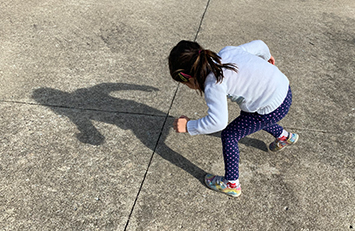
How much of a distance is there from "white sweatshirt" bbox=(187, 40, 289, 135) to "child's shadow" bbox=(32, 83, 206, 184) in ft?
2.30

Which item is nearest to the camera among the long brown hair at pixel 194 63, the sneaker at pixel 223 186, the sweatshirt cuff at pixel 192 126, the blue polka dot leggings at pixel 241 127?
the long brown hair at pixel 194 63

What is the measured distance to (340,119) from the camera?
3250 millimetres

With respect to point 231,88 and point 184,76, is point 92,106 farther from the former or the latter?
point 231,88

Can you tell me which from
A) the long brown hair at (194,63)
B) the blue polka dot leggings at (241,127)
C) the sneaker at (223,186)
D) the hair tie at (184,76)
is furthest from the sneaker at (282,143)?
the hair tie at (184,76)

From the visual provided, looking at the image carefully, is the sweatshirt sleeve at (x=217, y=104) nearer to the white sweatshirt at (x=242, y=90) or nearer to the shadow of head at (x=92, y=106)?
the white sweatshirt at (x=242, y=90)

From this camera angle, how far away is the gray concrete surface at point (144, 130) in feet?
7.83

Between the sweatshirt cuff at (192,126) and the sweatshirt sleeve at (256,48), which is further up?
the sweatshirt sleeve at (256,48)

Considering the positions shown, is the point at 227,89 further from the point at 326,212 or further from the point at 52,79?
the point at 52,79

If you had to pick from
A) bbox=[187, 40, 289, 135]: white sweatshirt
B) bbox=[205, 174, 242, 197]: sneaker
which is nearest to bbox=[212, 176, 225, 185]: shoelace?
bbox=[205, 174, 242, 197]: sneaker

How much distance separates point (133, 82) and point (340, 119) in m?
2.08

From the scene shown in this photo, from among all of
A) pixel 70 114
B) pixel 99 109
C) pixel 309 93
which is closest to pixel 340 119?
pixel 309 93

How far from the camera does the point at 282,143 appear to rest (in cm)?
281

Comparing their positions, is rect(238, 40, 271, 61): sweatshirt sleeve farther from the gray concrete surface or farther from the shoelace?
the shoelace

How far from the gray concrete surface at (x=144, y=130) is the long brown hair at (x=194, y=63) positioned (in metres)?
0.93
